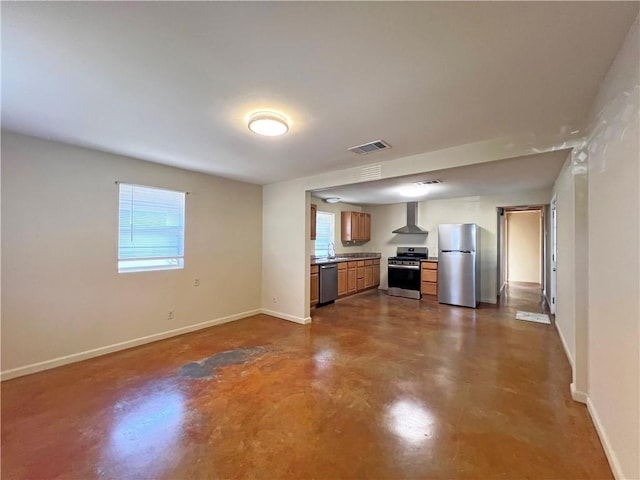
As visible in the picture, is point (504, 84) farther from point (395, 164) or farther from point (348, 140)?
point (395, 164)

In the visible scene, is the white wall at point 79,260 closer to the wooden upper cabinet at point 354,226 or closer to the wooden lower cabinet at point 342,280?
the wooden lower cabinet at point 342,280

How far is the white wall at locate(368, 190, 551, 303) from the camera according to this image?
6145 millimetres

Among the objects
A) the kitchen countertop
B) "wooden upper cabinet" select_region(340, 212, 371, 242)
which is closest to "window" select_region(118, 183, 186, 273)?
the kitchen countertop

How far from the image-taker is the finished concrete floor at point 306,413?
1729mm

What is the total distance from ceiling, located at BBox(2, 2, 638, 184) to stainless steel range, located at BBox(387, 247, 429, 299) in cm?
435

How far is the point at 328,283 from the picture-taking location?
6.04 m

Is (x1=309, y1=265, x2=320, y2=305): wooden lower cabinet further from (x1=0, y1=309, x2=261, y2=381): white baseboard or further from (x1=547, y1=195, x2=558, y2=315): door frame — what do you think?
(x1=547, y1=195, x2=558, y2=315): door frame

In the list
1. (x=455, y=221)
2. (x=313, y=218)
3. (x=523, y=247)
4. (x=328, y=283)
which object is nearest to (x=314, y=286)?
(x=328, y=283)

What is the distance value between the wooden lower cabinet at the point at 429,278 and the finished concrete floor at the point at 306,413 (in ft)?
8.90

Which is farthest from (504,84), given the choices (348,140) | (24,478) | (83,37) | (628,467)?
(24,478)

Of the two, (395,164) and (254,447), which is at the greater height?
(395,164)

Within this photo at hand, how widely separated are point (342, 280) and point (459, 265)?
102 inches

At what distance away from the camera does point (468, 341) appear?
3861 mm

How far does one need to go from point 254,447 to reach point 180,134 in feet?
9.38
